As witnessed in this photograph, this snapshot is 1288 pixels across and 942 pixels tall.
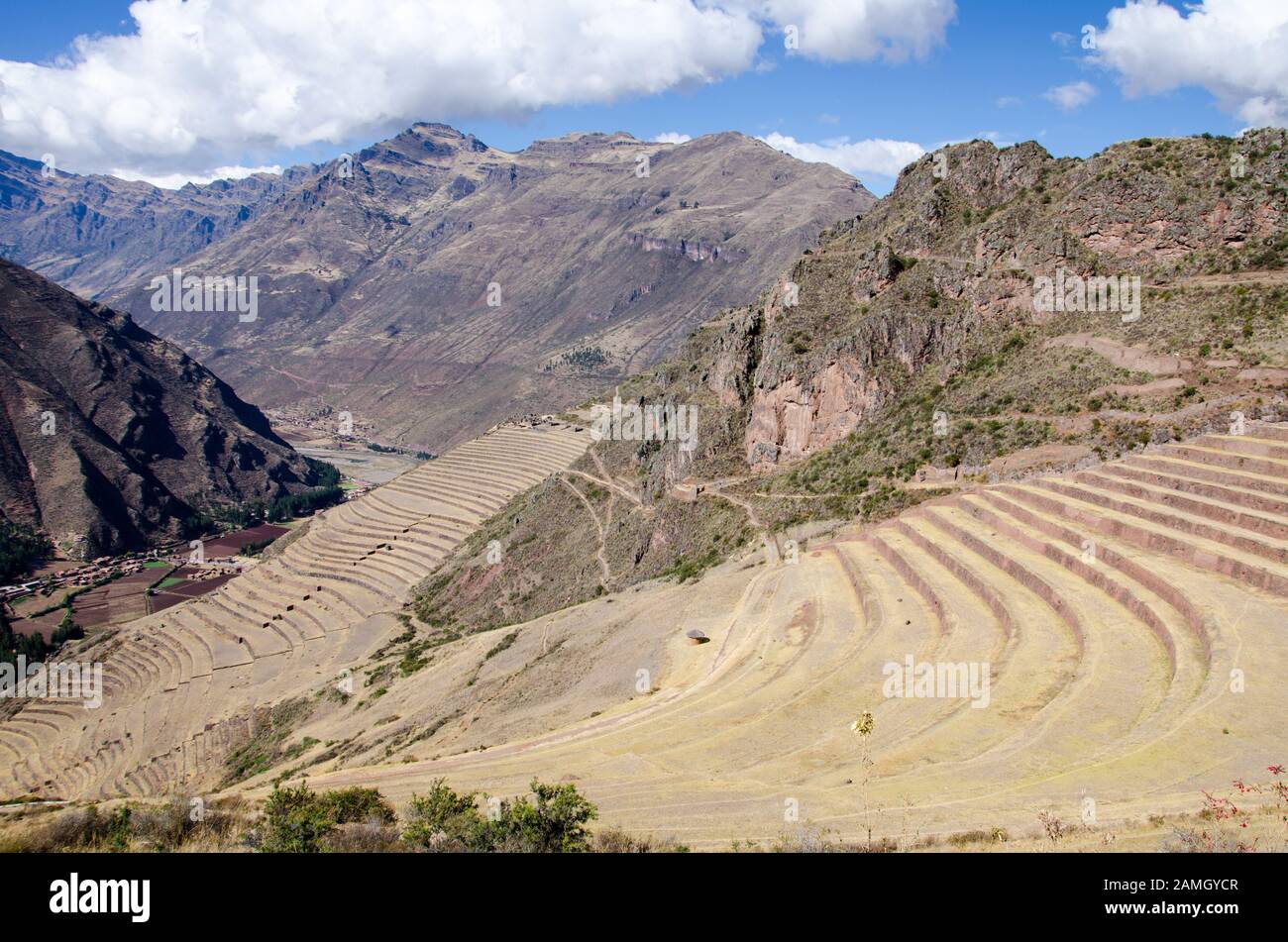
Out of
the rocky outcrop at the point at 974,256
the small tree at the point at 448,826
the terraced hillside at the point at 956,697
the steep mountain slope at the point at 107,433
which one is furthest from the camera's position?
the steep mountain slope at the point at 107,433

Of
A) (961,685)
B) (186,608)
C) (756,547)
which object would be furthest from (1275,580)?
(186,608)

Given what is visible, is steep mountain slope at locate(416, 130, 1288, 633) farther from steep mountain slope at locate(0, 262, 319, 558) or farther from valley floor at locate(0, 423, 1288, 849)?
steep mountain slope at locate(0, 262, 319, 558)

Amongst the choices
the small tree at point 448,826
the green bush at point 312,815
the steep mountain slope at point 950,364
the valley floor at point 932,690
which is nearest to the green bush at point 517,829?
the small tree at point 448,826

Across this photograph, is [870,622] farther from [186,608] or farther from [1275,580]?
[186,608]

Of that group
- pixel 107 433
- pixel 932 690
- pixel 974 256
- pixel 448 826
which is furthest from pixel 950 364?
pixel 107 433

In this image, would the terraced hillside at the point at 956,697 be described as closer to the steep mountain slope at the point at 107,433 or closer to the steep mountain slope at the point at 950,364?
the steep mountain slope at the point at 950,364
